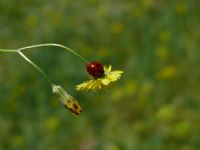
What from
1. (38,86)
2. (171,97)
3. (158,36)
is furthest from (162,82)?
(38,86)

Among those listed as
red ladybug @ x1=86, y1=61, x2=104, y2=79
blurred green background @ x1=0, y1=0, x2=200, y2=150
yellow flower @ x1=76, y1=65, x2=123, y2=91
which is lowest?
yellow flower @ x1=76, y1=65, x2=123, y2=91

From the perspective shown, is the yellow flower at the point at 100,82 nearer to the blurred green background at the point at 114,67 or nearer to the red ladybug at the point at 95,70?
the red ladybug at the point at 95,70

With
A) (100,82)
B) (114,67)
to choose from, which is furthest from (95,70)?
(114,67)

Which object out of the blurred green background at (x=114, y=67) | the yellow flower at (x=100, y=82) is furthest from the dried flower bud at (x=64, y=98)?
the blurred green background at (x=114, y=67)

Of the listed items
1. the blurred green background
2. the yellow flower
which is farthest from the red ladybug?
the blurred green background

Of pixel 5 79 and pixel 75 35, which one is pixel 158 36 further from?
pixel 5 79

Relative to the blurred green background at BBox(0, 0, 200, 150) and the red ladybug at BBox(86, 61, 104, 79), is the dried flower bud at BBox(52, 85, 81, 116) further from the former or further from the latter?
the blurred green background at BBox(0, 0, 200, 150)

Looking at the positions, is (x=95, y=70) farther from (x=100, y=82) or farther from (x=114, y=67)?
(x=114, y=67)

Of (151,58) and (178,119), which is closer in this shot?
(178,119)
